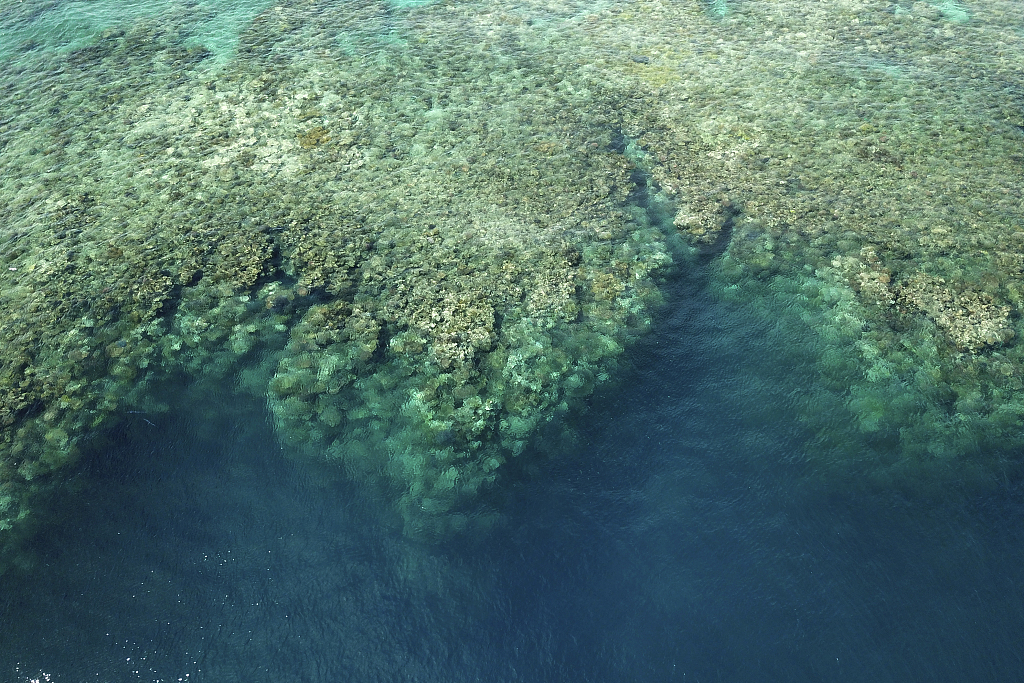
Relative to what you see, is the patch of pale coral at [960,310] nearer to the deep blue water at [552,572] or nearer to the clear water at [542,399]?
the clear water at [542,399]

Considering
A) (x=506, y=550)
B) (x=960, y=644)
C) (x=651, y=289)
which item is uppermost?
(x=651, y=289)

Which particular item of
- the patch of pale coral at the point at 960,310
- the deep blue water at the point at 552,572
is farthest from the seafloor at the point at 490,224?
the deep blue water at the point at 552,572

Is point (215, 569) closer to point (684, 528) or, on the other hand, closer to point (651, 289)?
point (684, 528)

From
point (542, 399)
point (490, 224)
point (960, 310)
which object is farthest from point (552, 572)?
point (960, 310)

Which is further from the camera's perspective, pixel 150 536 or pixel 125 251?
Answer: pixel 125 251

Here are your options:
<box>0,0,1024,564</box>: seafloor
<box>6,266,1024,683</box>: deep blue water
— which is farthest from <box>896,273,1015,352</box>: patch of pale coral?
<box>6,266,1024,683</box>: deep blue water

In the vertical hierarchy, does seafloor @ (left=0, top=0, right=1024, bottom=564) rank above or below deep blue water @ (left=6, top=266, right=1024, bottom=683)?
above

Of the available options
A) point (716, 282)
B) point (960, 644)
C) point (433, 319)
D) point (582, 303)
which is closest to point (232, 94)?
point (433, 319)

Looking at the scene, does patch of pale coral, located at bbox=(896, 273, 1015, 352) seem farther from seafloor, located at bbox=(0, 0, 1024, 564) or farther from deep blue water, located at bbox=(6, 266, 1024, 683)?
deep blue water, located at bbox=(6, 266, 1024, 683)
